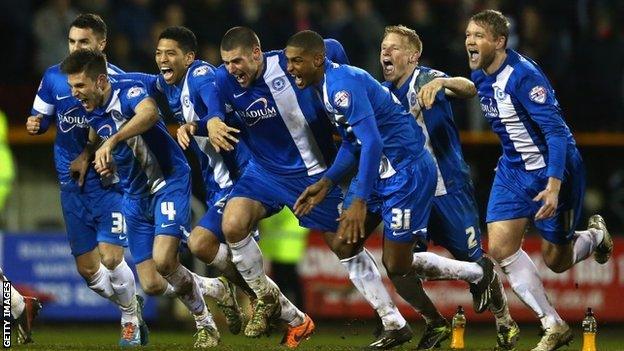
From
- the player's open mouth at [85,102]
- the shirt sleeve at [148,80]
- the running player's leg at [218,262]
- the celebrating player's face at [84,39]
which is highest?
the celebrating player's face at [84,39]

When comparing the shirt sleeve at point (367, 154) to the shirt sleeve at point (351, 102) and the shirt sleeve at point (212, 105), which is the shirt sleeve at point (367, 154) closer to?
the shirt sleeve at point (351, 102)

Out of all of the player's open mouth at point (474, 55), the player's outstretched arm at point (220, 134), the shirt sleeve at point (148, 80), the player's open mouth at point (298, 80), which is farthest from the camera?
the shirt sleeve at point (148, 80)

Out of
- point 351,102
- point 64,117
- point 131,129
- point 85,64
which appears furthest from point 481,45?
point 64,117

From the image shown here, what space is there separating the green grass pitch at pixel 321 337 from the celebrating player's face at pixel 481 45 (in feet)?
7.18

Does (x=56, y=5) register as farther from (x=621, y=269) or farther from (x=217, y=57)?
(x=621, y=269)

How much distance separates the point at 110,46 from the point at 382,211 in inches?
301

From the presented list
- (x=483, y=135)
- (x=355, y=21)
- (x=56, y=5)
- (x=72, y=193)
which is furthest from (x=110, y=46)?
(x=72, y=193)

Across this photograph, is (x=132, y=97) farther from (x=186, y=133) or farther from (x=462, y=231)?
(x=462, y=231)

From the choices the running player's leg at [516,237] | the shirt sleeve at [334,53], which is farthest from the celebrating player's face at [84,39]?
the running player's leg at [516,237]

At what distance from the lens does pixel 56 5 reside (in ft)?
57.3

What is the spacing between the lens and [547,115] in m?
10.3

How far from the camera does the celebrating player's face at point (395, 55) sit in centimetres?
1098

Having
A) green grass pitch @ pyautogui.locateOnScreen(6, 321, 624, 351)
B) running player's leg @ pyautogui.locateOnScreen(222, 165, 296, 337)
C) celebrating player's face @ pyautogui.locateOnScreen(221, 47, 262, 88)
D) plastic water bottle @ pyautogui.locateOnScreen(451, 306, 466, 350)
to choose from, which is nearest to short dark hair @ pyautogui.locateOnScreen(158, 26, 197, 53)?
celebrating player's face @ pyautogui.locateOnScreen(221, 47, 262, 88)

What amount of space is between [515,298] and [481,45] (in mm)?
6680
